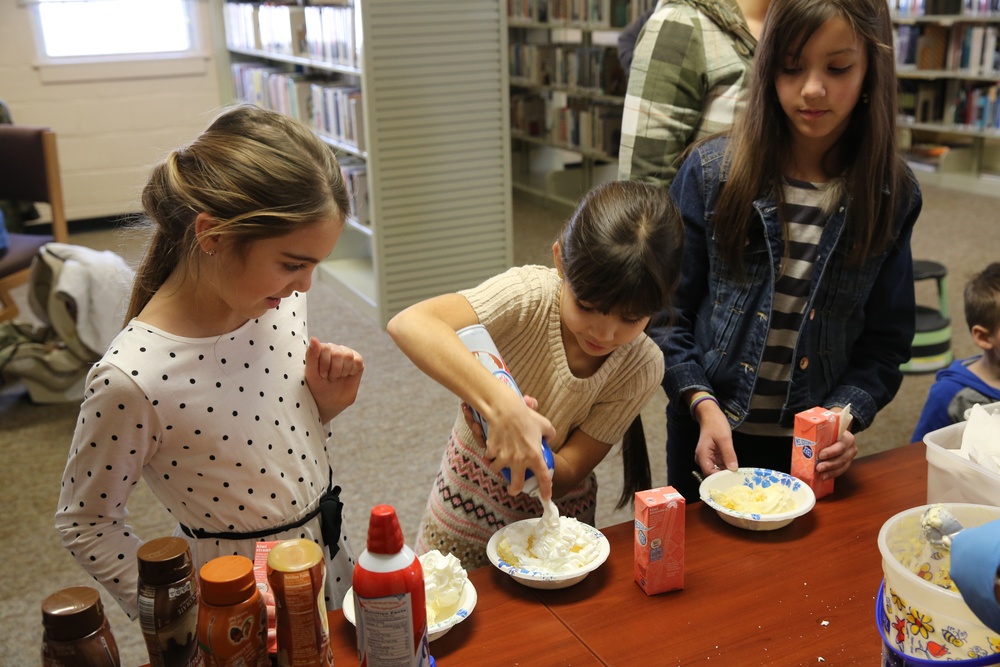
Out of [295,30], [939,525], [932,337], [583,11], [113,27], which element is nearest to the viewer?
[939,525]

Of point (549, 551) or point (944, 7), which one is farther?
point (944, 7)

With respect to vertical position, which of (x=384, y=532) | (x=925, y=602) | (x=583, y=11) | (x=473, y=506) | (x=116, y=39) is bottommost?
(x=473, y=506)

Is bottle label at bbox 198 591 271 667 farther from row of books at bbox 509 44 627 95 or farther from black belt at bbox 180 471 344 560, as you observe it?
row of books at bbox 509 44 627 95

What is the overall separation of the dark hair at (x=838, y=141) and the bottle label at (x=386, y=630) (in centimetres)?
94

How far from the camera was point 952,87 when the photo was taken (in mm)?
6426

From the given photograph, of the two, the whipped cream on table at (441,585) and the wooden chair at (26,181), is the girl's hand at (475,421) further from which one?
the wooden chair at (26,181)

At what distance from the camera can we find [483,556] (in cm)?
149

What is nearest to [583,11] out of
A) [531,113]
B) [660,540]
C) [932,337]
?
[531,113]

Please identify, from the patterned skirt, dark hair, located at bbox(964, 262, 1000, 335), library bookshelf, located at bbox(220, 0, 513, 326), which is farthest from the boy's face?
library bookshelf, located at bbox(220, 0, 513, 326)

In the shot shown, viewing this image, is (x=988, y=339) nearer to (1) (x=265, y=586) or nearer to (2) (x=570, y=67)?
(1) (x=265, y=586)

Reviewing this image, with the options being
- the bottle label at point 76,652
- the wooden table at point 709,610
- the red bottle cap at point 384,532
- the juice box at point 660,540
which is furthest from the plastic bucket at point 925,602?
the bottle label at point 76,652

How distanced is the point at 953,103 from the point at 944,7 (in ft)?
2.15

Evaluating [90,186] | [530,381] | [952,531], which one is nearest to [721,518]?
[530,381]

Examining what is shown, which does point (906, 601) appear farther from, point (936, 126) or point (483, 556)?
point (936, 126)
